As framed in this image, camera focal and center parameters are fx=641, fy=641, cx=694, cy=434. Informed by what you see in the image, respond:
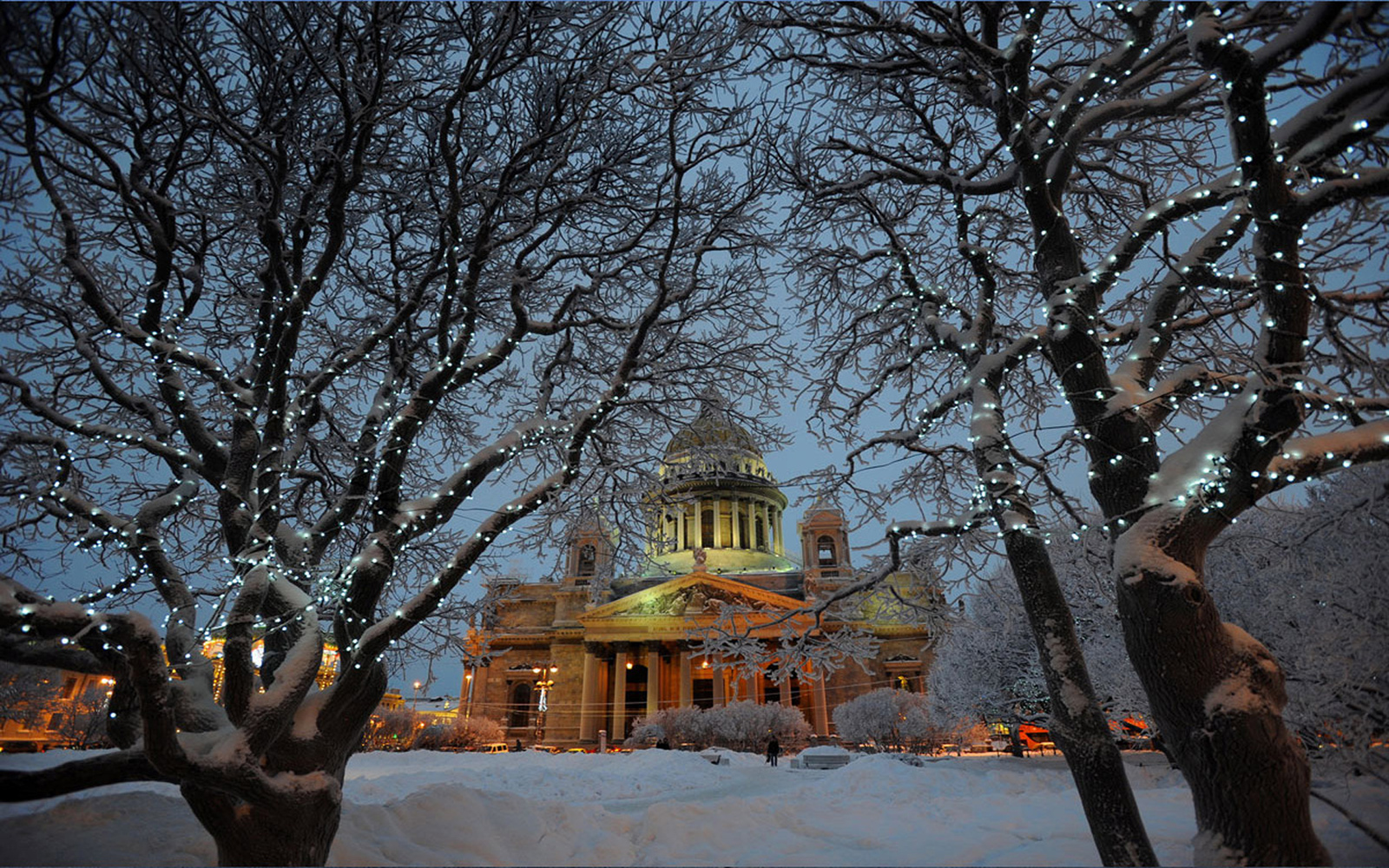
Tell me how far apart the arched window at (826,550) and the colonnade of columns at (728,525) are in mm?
7037

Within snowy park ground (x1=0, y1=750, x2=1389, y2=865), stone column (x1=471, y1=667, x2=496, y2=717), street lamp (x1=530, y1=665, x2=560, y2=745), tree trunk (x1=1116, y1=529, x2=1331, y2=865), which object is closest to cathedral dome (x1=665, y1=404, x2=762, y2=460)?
snowy park ground (x1=0, y1=750, x2=1389, y2=865)

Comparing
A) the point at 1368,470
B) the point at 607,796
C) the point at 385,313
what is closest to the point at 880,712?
the point at 607,796

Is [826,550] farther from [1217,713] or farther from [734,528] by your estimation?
[1217,713]

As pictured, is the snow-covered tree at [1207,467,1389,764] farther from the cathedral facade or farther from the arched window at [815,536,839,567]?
the arched window at [815,536,839,567]

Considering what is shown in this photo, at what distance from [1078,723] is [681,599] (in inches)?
1567

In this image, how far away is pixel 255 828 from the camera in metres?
4.36

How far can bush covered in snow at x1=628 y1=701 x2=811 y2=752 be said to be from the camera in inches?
1110

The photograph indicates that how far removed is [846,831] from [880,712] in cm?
2242

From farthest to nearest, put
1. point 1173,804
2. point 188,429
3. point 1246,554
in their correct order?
point 1246,554, point 1173,804, point 188,429

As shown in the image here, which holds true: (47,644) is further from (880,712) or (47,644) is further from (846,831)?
(880,712)

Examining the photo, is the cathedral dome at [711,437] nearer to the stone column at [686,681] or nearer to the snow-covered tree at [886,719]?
the snow-covered tree at [886,719]

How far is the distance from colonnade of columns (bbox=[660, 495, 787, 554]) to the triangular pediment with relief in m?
9.71

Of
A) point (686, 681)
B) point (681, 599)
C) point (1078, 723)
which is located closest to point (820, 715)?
point (686, 681)

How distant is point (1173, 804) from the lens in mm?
9312
